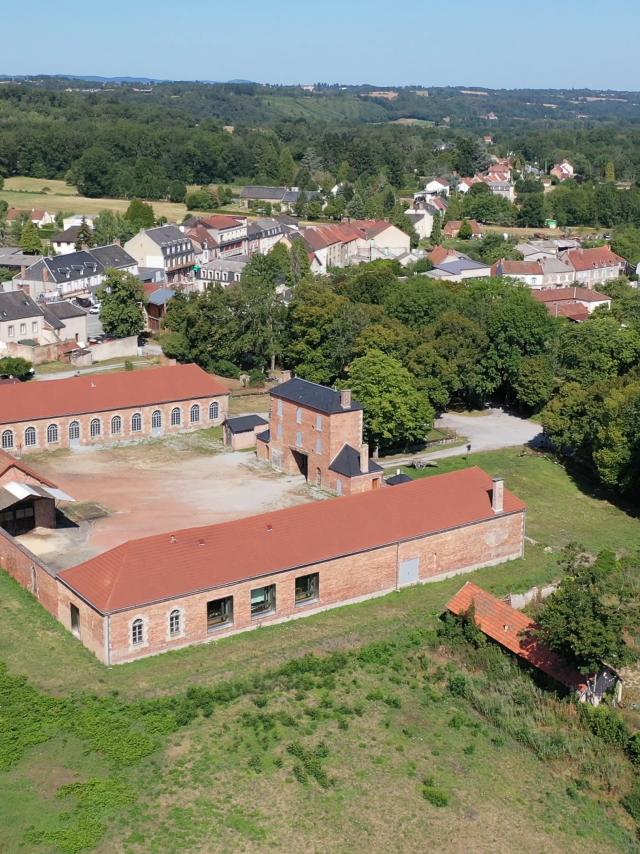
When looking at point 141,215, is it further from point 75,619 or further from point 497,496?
point 75,619

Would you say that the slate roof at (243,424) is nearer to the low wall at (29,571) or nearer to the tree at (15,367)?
the tree at (15,367)

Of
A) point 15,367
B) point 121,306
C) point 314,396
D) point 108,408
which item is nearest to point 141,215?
point 121,306

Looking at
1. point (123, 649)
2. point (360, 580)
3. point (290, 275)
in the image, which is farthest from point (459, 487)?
point (290, 275)

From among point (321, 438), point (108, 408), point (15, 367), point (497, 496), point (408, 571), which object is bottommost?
point (408, 571)

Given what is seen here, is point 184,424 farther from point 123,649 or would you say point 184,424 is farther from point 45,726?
point 45,726

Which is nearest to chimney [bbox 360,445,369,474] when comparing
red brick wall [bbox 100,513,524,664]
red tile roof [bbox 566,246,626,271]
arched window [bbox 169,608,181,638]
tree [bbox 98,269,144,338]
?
red brick wall [bbox 100,513,524,664]

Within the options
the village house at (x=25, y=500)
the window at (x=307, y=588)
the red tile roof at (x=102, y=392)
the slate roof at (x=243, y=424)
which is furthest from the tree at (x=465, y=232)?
the window at (x=307, y=588)
